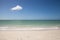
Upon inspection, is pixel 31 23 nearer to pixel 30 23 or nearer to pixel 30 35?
pixel 30 23

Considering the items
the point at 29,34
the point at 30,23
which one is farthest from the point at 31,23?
the point at 29,34

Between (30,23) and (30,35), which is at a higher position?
(30,23)

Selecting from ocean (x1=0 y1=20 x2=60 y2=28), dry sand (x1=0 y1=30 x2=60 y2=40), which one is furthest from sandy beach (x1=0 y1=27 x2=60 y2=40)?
ocean (x1=0 y1=20 x2=60 y2=28)

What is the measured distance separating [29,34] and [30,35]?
0.07 feet

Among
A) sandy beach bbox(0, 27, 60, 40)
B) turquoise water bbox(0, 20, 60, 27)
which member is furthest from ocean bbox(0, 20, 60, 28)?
sandy beach bbox(0, 27, 60, 40)

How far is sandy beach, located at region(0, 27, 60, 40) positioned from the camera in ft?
5.28

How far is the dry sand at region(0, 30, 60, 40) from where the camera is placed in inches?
63.4

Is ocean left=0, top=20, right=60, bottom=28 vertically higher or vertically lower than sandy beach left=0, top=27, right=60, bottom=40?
higher

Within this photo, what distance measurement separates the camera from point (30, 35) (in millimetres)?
1627

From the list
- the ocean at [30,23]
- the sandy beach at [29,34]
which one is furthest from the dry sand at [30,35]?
the ocean at [30,23]

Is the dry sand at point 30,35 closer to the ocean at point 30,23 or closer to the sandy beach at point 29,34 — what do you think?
the sandy beach at point 29,34

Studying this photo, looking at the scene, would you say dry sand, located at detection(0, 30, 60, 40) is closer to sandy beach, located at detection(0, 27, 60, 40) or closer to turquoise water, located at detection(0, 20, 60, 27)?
sandy beach, located at detection(0, 27, 60, 40)

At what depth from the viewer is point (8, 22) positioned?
168cm

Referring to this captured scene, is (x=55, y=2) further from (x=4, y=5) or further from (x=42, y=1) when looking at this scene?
(x=4, y=5)
